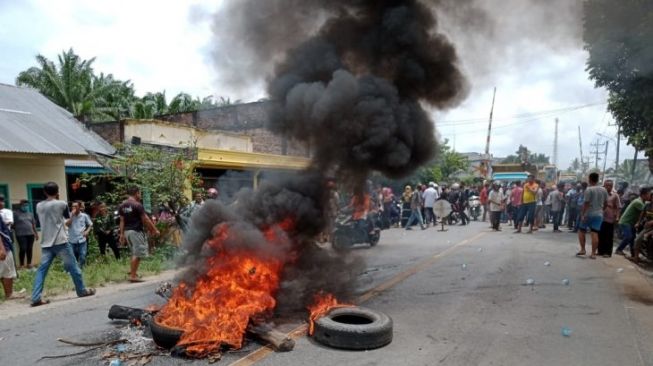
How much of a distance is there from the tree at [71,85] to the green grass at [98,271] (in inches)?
746

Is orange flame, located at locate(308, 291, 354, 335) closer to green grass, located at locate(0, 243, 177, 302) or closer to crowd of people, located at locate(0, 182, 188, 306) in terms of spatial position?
crowd of people, located at locate(0, 182, 188, 306)

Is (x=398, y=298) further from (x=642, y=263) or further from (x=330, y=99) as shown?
(x=642, y=263)

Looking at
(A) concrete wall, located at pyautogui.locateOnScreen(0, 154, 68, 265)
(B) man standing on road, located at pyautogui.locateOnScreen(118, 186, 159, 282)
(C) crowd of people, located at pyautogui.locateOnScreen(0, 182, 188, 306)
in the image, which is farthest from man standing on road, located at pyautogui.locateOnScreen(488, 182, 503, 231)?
(A) concrete wall, located at pyautogui.locateOnScreen(0, 154, 68, 265)

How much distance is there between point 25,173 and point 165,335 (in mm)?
9300

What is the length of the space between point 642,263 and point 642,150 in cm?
815

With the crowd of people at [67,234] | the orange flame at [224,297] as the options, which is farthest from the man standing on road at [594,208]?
the crowd of people at [67,234]

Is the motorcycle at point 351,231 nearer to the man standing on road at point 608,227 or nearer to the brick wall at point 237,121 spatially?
the man standing on road at point 608,227

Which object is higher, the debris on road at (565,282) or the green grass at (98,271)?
the debris on road at (565,282)

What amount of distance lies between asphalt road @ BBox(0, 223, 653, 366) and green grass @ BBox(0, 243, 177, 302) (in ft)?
2.15

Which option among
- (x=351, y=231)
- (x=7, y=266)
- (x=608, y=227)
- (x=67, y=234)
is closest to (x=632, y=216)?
(x=608, y=227)

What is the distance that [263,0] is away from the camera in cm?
807

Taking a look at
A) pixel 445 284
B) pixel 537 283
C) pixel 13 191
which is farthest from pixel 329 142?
pixel 13 191

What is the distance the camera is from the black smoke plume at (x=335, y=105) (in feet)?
20.9

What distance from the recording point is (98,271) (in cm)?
926
